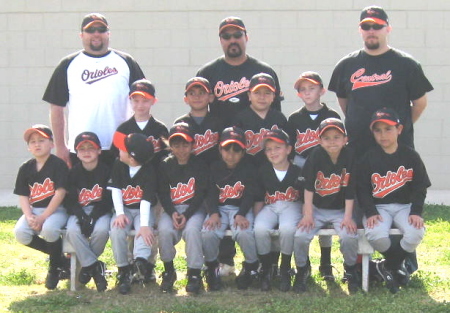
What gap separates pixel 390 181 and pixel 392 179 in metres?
0.02

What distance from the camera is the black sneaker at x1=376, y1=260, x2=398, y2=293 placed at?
5.69m

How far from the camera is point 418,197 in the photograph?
5.76 metres

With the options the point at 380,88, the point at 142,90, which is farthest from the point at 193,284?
the point at 380,88

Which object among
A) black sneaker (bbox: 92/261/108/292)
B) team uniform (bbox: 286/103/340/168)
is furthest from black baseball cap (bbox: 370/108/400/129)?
black sneaker (bbox: 92/261/108/292)

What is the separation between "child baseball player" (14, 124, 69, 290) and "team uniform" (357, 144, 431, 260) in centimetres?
237

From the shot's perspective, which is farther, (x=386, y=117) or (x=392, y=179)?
(x=392, y=179)

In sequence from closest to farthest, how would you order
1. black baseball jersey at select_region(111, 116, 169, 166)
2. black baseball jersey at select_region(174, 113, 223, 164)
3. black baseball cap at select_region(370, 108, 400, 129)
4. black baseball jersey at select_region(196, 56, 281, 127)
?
1. black baseball cap at select_region(370, 108, 400, 129)
2. black baseball jersey at select_region(111, 116, 169, 166)
3. black baseball jersey at select_region(174, 113, 223, 164)
4. black baseball jersey at select_region(196, 56, 281, 127)

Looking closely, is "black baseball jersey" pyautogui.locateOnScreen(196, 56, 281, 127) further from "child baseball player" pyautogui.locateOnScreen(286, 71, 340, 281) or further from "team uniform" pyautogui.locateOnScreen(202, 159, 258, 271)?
"team uniform" pyautogui.locateOnScreen(202, 159, 258, 271)

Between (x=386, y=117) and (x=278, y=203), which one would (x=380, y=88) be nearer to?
(x=386, y=117)

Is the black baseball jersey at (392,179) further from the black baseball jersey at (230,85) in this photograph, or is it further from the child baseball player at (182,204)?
the child baseball player at (182,204)

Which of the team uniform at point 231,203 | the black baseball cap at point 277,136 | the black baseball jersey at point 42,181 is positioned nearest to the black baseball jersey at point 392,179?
the black baseball cap at point 277,136

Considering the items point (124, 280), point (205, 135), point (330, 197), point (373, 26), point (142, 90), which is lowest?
point (124, 280)

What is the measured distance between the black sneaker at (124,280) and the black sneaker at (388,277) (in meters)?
1.94

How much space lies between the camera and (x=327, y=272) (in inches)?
244
